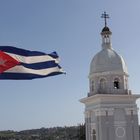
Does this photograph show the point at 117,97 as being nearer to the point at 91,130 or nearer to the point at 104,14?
the point at 91,130

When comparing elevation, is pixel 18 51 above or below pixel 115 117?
above

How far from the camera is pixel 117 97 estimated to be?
36.3m

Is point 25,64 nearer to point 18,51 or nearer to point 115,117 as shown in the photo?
point 18,51

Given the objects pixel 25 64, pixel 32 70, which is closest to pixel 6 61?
pixel 25 64

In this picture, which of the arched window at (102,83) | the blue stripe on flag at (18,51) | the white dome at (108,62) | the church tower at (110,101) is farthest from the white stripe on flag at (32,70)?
the white dome at (108,62)

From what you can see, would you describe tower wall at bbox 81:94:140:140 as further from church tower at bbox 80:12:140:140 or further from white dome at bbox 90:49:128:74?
white dome at bbox 90:49:128:74

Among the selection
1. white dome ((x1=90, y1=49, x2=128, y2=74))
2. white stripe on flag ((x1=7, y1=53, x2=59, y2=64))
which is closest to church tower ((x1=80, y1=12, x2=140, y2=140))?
white dome ((x1=90, y1=49, x2=128, y2=74))

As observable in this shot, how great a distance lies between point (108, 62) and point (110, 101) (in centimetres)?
320

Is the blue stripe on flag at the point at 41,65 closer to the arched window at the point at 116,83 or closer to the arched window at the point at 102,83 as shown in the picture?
the arched window at the point at 102,83

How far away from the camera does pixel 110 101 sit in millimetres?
36375

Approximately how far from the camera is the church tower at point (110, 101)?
3619 cm

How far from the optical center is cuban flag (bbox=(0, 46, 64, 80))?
1772 centimetres

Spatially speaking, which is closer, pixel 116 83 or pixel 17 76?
pixel 17 76

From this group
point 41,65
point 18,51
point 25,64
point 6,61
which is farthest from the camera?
point 41,65
